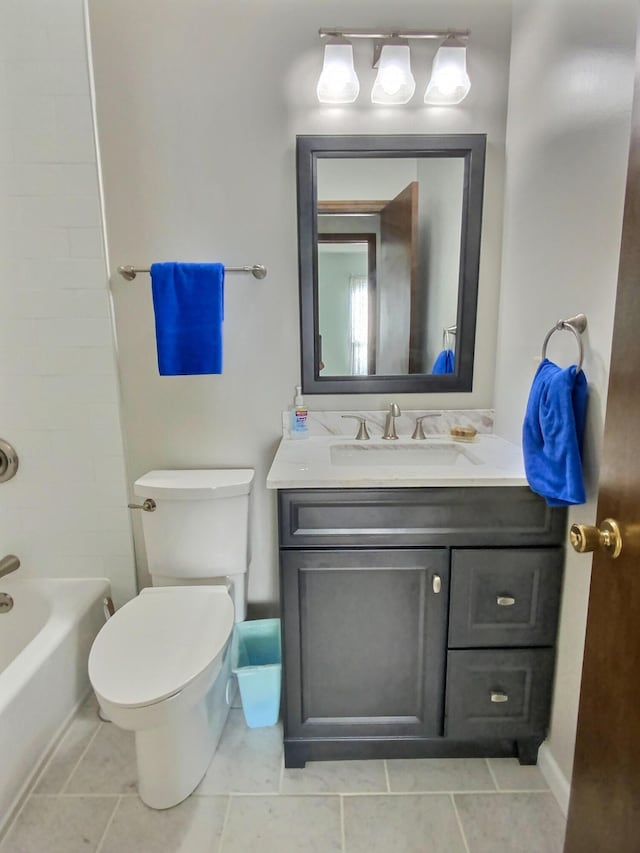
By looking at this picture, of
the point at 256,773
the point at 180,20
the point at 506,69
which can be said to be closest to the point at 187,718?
the point at 256,773

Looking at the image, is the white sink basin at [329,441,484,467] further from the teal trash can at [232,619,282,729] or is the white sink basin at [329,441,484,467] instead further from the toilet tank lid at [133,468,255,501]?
the teal trash can at [232,619,282,729]

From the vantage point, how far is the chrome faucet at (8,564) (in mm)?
1795

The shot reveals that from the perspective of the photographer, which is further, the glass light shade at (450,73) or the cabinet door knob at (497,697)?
the glass light shade at (450,73)

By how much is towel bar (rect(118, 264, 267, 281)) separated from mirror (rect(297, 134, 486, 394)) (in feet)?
0.48

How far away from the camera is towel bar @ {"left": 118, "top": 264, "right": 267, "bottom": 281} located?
1.68 m

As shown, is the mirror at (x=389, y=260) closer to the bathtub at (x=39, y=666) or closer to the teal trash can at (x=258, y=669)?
the teal trash can at (x=258, y=669)

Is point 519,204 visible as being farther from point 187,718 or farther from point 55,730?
point 55,730

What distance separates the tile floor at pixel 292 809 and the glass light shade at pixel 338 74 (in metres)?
2.18

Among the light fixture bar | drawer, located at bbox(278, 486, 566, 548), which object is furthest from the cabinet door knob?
the light fixture bar

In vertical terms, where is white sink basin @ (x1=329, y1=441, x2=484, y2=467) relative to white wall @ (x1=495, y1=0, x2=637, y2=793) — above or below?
below

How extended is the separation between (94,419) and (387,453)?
3.64 feet

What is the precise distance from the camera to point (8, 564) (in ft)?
5.94

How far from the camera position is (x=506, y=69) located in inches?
64.2

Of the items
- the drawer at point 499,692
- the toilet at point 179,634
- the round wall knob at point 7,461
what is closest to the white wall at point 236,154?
the toilet at point 179,634
